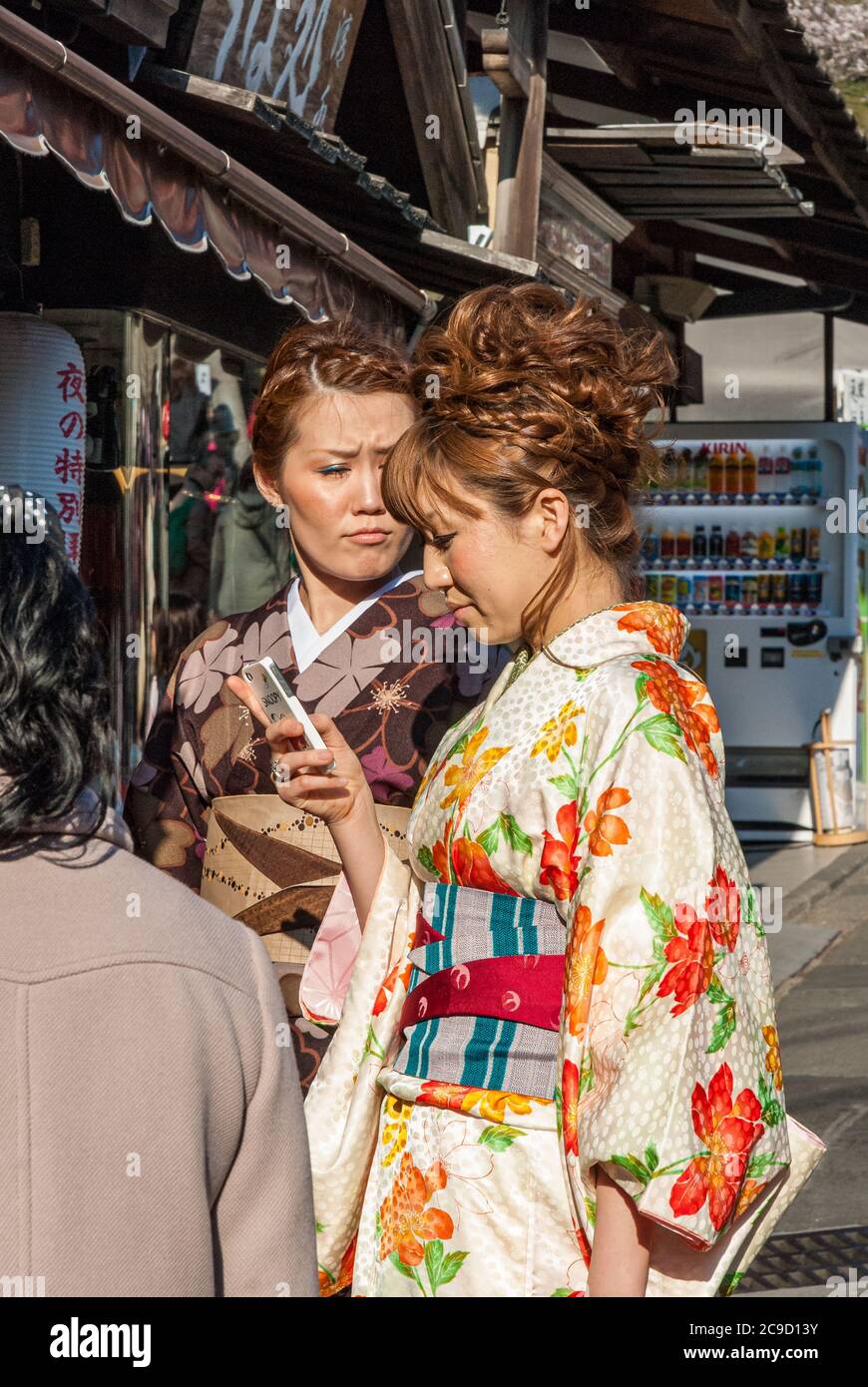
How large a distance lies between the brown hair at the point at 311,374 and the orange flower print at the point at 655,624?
2.61 ft

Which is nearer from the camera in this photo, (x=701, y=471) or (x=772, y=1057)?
(x=772, y=1057)

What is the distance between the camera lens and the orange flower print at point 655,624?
2.05 m

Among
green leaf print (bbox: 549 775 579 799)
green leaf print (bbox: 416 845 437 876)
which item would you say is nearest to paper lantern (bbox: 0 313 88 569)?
green leaf print (bbox: 416 845 437 876)

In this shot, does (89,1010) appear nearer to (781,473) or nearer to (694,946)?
(694,946)

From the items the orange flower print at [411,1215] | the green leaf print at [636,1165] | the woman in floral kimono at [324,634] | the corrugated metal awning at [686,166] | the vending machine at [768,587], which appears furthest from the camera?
the vending machine at [768,587]

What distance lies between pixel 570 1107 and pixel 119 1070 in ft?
2.45

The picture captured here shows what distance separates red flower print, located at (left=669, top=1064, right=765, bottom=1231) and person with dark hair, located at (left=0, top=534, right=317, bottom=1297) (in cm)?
63

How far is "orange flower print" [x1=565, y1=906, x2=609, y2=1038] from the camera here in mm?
1856

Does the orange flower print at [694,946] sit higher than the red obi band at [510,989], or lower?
higher

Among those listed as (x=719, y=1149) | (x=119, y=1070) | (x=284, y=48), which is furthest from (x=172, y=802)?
(x=284, y=48)

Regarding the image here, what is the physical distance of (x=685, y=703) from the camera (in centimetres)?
198

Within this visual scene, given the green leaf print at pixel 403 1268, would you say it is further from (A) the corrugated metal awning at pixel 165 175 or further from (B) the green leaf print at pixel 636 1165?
(A) the corrugated metal awning at pixel 165 175

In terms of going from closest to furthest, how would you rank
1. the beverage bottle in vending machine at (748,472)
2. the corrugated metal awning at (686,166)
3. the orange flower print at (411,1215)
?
the orange flower print at (411,1215) < the corrugated metal awning at (686,166) < the beverage bottle in vending machine at (748,472)

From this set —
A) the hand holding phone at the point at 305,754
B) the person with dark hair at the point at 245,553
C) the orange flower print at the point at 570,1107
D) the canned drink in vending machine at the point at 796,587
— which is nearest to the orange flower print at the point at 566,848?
the orange flower print at the point at 570,1107
